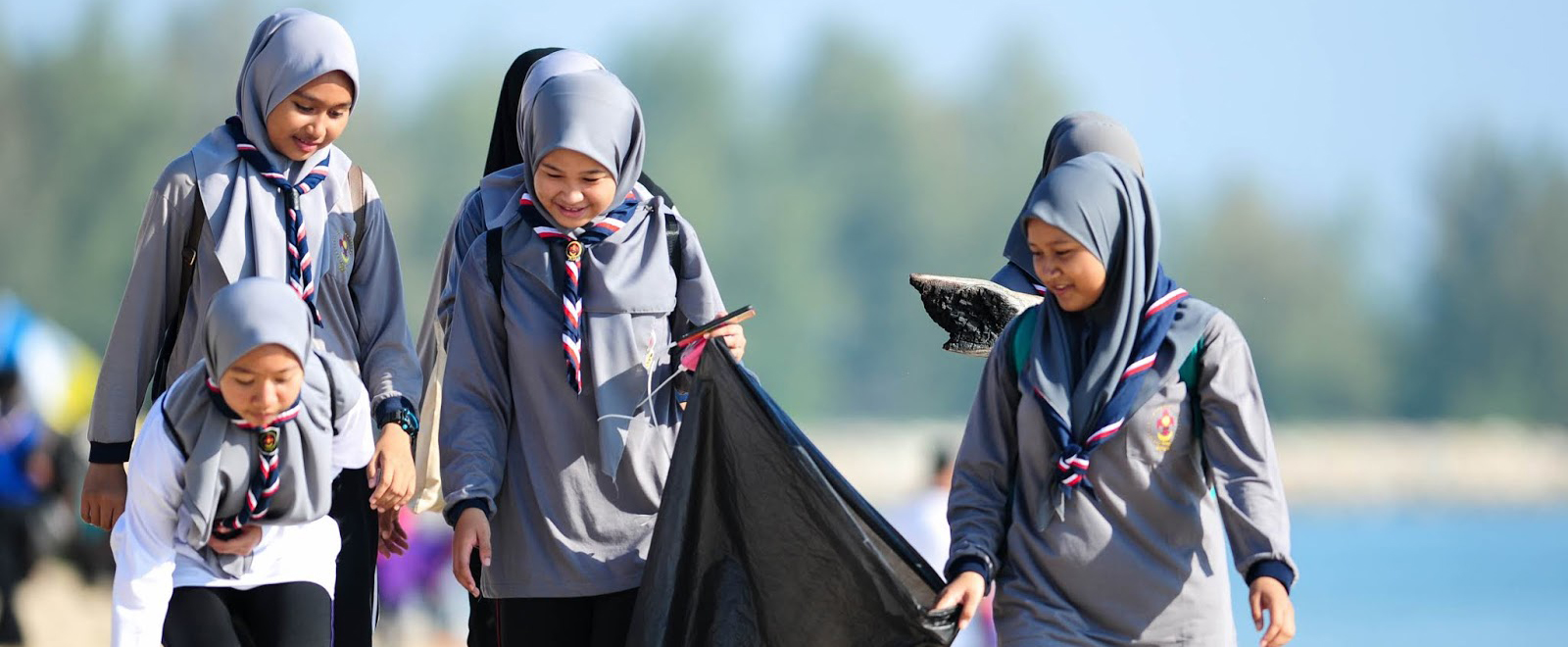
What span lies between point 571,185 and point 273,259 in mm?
688

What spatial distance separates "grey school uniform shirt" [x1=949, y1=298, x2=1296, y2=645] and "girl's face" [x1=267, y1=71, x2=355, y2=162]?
158 centimetres

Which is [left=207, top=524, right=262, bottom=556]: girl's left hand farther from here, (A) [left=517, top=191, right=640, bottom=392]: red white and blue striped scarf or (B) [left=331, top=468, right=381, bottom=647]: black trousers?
(A) [left=517, top=191, right=640, bottom=392]: red white and blue striped scarf

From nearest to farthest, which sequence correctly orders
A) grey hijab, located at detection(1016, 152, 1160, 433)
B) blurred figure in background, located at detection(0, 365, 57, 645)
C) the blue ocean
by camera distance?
grey hijab, located at detection(1016, 152, 1160, 433)
blurred figure in background, located at detection(0, 365, 57, 645)
the blue ocean

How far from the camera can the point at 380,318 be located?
14.7ft

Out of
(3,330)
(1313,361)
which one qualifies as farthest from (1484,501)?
(3,330)

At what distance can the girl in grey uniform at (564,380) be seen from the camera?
4055 millimetres

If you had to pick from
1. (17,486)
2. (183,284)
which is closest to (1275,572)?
(183,284)

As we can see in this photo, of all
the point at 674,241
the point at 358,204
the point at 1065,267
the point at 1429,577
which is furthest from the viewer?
the point at 1429,577

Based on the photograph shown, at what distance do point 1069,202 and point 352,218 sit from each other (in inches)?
64.6

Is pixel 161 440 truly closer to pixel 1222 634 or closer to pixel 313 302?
pixel 313 302

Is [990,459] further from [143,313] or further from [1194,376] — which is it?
[143,313]

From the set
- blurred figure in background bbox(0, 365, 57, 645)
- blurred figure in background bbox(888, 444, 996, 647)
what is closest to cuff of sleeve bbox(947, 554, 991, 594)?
blurred figure in background bbox(888, 444, 996, 647)

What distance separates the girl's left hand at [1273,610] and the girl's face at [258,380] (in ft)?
5.70

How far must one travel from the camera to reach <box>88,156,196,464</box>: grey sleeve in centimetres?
422
